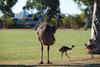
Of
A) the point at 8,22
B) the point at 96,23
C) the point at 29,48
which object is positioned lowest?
the point at 8,22

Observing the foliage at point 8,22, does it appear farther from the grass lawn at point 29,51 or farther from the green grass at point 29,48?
the grass lawn at point 29,51

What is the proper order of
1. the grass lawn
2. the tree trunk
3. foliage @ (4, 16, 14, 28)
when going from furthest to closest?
foliage @ (4, 16, 14, 28), the tree trunk, the grass lawn

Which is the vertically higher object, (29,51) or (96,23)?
(96,23)

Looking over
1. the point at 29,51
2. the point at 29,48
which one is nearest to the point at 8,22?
the point at 29,48

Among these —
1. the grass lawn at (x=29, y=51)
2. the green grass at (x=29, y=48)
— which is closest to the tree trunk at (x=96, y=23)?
the grass lawn at (x=29, y=51)

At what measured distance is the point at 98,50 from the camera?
82.1 ft

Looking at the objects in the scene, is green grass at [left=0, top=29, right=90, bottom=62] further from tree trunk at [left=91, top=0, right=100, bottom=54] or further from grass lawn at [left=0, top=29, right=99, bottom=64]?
tree trunk at [left=91, top=0, right=100, bottom=54]

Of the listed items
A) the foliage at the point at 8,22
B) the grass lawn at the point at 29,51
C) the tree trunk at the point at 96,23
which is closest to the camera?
the grass lawn at the point at 29,51

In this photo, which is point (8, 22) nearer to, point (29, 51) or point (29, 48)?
point (29, 48)

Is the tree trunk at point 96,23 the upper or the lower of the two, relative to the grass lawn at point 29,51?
upper

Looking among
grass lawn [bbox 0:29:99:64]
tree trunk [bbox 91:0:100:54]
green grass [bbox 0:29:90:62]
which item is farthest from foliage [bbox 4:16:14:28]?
tree trunk [bbox 91:0:100:54]

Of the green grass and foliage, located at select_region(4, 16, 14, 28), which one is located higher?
the green grass

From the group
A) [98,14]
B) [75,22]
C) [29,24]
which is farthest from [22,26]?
[98,14]

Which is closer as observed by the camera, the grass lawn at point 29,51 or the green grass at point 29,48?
the grass lawn at point 29,51
